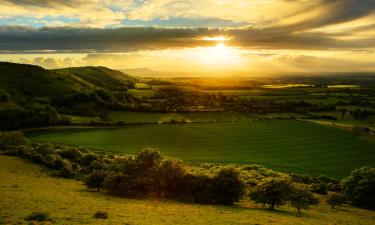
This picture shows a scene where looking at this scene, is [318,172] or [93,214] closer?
[93,214]

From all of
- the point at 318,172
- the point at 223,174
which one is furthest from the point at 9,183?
the point at 318,172

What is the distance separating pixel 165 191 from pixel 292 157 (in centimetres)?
5593

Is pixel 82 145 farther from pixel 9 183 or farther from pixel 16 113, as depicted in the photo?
pixel 9 183

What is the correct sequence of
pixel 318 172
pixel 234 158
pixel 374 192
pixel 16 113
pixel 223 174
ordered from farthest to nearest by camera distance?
1. pixel 16 113
2. pixel 234 158
3. pixel 318 172
4. pixel 374 192
5. pixel 223 174

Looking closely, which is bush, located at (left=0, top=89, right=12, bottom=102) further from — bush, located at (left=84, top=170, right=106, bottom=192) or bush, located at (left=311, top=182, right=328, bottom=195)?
bush, located at (left=311, top=182, right=328, bottom=195)

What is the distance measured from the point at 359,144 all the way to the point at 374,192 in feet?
174

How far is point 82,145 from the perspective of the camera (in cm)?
11306

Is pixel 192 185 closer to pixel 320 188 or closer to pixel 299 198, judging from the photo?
pixel 299 198

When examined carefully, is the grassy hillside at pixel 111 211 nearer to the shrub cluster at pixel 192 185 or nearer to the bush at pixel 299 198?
the bush at pixel 299 198

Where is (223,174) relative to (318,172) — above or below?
above

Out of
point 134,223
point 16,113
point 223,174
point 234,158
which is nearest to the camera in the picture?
point 134,223

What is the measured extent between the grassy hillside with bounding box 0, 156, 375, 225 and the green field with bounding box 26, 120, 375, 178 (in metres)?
37.1

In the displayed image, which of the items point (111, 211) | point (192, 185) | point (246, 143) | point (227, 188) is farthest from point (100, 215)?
point (246, 143)

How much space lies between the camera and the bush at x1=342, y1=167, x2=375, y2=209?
69688 millimetres
